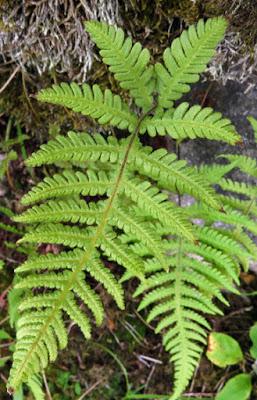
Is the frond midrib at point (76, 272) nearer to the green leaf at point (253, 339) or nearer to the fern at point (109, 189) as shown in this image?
the fern at point (109, 189)

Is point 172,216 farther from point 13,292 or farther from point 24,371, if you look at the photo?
point 13,292

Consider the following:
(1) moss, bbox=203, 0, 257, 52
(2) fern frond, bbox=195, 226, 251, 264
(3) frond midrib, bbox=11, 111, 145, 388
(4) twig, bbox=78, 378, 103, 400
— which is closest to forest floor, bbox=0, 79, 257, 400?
(4) twig, bbox=78, 378, 103, 400

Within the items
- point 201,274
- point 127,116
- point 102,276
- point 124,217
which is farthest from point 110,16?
point 201,274

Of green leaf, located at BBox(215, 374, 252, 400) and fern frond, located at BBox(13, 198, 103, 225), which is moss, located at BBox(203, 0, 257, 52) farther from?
green leaf, located at BBox(215, 374, 252, 400)

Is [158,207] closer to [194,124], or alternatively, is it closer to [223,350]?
[194,124]

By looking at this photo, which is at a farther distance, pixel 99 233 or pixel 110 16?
pixel 110 16

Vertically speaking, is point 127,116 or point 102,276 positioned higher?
point 127,116

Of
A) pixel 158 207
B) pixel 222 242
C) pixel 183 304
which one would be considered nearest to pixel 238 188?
pixel 222 242
